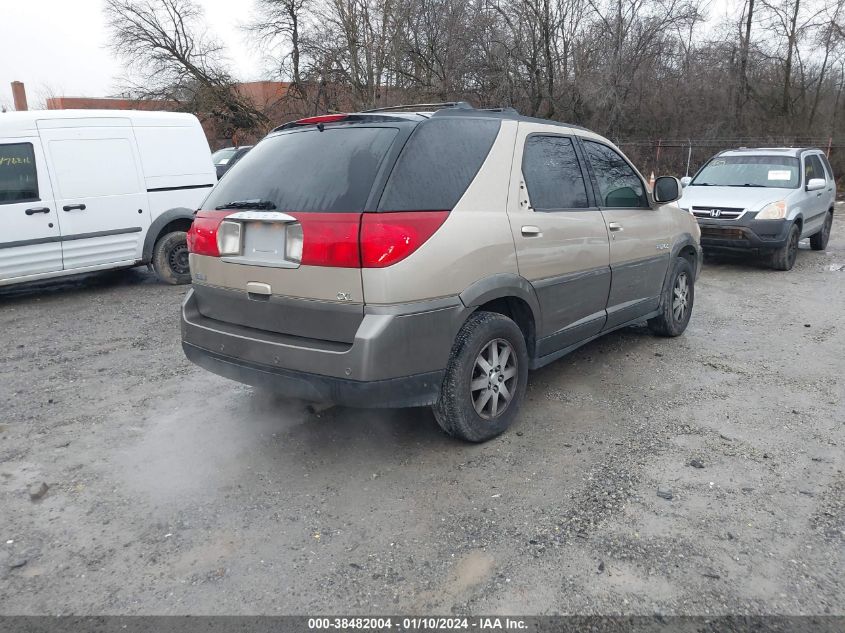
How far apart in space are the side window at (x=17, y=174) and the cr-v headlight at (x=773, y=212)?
30.3 ft

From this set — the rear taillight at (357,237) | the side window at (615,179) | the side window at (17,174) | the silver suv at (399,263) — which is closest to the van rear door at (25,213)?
the side window at (17,174)

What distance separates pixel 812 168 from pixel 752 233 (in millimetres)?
2515

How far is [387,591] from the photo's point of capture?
251cm

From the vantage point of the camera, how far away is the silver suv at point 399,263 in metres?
3.07

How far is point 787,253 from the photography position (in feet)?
30.2

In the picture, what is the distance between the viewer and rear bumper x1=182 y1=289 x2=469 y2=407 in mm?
3035

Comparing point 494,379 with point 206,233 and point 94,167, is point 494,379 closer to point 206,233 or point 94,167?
point 206,233

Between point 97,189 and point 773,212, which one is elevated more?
point 97,189

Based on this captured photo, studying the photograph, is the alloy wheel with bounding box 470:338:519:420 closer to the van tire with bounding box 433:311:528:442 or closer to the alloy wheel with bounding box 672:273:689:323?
the van tire with bounding box 433:311:528:442

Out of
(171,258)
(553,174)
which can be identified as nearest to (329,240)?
(553,174)

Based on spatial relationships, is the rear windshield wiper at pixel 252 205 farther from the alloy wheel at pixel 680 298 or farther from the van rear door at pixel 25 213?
the van rear door at pixel 25 213

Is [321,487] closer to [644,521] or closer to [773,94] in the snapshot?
[644,521]

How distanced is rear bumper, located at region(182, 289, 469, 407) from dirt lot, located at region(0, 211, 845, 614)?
51 cm

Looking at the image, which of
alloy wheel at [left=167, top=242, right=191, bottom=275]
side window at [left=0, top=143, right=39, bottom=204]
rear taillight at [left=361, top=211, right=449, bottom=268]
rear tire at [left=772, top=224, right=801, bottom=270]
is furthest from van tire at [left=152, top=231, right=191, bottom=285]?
rear tire at [left=772, top=224, right=801, bottom=270]
